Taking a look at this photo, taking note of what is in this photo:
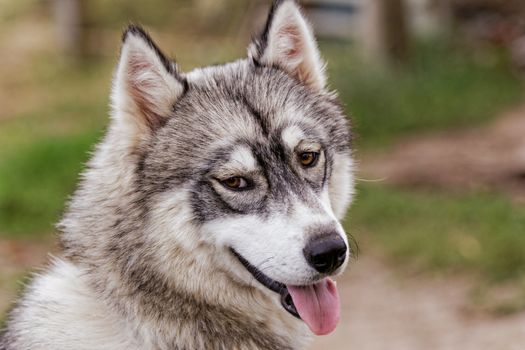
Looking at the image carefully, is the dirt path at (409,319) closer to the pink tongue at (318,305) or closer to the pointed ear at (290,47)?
the pink tongue at (318,305)

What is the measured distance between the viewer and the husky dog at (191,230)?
359 cm

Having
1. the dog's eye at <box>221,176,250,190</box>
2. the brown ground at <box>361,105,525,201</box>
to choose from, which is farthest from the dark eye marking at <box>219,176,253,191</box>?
the brown ground at <box>361,105,525,201</box>

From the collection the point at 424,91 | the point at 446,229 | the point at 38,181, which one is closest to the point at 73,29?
the point at 38,181

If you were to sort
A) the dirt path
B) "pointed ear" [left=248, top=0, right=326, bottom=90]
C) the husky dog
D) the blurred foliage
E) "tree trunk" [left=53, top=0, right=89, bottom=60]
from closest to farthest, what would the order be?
the husky dog, "pointed ear" [left=248, top=0, right=326, bottom=90], the dirt path, the blurred foliage, "tree trunk" [left=53, top=0, right=89, bottom=60]

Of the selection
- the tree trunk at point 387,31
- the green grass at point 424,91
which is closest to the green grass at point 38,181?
the green grass at point 424,91

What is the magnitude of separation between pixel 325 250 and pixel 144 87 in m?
1.03

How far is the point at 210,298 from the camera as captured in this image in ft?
12.0

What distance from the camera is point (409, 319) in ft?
21.7

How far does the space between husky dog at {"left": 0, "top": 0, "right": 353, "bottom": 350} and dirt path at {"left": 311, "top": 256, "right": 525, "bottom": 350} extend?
7.78 feet

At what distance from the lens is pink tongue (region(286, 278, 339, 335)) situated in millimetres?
3668

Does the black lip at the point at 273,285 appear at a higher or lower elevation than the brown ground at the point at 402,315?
higher

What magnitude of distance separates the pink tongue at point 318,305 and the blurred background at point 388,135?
879 millimetres

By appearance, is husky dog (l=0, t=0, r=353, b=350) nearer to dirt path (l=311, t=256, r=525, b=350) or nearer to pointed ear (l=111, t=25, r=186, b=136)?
pointed ear (l=111, t=25, r=186, b=136)

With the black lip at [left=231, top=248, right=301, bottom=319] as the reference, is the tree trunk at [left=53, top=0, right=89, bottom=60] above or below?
above
